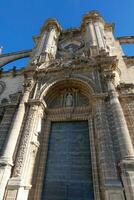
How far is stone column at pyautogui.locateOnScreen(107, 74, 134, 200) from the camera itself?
5280mm

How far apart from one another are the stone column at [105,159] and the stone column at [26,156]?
119 inches

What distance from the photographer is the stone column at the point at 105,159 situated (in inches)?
210

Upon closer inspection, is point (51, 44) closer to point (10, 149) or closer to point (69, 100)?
point (69, 100)

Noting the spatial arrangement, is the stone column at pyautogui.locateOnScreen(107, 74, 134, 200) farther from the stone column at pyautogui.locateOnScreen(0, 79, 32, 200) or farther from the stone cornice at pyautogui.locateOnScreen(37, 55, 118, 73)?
the stone column at pyautogui.locateOnScreen(0, 79, 32, 200)

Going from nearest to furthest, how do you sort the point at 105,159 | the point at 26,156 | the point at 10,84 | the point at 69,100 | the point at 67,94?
the point at 105,159 < the point at 26,156 < the point at 69,100 < the point at 67,94 < the point at 10,84

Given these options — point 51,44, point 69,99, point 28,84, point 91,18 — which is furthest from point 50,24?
point 69,99

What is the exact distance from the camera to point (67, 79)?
407 inches

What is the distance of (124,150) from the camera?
6.07 m

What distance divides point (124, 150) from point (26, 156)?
13.5ft

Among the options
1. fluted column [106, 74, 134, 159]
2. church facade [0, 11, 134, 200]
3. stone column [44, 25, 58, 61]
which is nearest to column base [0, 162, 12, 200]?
church facade [0, 11, 134, 200]

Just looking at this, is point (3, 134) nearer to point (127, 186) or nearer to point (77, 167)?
point (77, 167)

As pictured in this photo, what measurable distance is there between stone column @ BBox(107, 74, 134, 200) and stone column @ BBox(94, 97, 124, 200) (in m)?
0.26

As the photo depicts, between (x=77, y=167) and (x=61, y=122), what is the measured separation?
2.81 meters

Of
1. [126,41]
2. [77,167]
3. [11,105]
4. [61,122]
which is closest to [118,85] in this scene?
[61,122]
